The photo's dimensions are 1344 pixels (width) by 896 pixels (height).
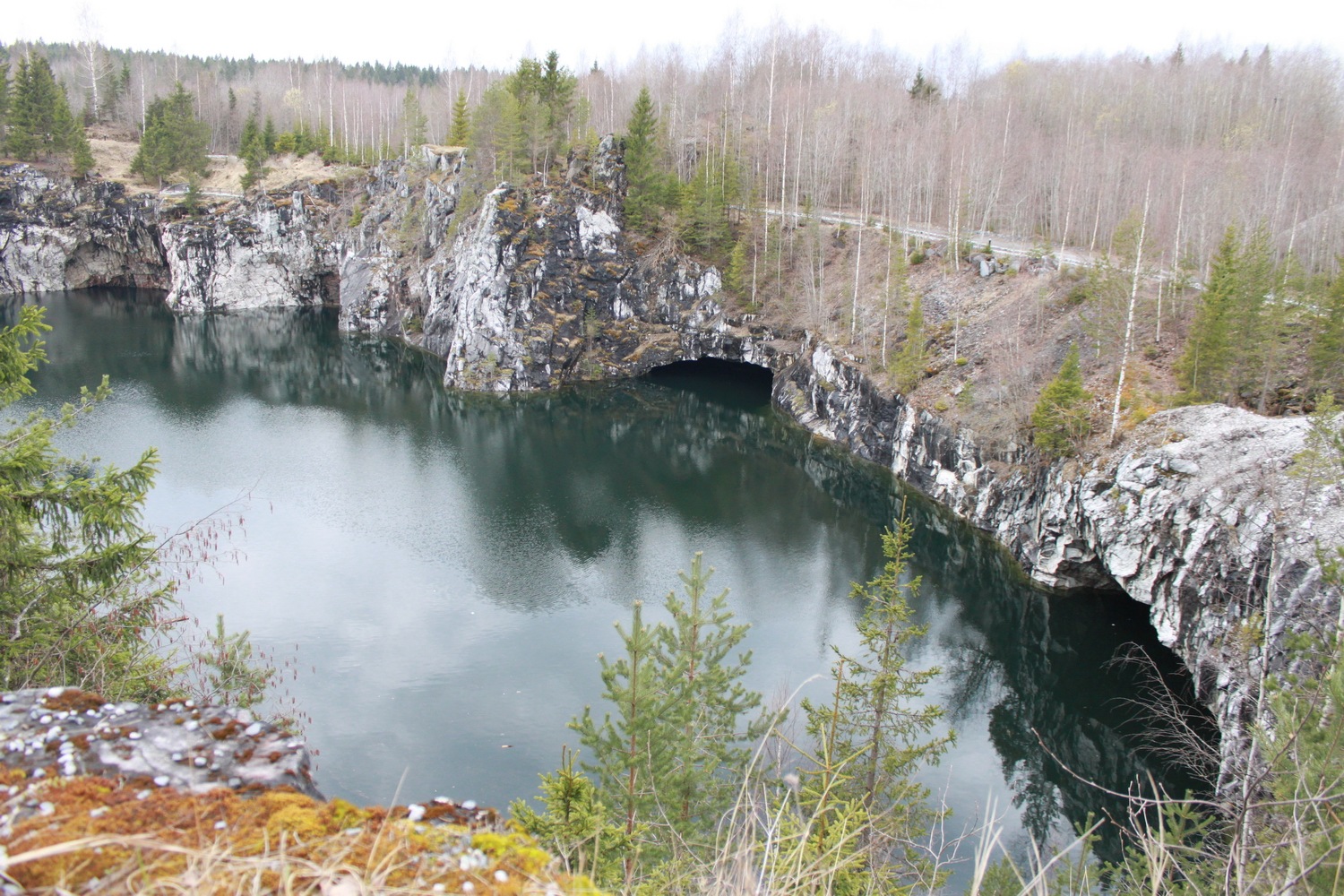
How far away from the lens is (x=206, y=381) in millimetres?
46625

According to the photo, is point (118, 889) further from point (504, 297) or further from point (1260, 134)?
point (1260, 134)

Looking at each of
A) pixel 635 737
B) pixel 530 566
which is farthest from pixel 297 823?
pixel 530 566

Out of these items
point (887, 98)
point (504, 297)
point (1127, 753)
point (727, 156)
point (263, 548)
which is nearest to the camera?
point (1127, 753)

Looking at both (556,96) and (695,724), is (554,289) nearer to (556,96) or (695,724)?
(556,96)

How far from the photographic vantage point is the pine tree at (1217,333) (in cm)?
2395

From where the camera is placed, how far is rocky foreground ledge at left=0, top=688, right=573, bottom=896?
300 centimetres

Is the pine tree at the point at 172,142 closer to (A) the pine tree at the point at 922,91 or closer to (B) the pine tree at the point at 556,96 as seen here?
(B) the pine tree at the point at 556,96

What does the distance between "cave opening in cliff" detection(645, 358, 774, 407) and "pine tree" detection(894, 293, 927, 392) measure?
12984 millimetres

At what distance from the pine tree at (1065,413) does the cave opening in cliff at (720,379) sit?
22962 millimetres

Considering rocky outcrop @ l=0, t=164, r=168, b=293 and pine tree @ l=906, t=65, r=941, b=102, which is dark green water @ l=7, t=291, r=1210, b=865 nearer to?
rocky outcrop @ l=0, t=164, r=168, b=293

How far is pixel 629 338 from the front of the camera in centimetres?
5281

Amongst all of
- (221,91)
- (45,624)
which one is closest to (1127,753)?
(45,624)

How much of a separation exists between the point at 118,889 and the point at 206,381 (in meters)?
50.8

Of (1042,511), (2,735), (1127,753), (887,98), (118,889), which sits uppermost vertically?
(887,98)
